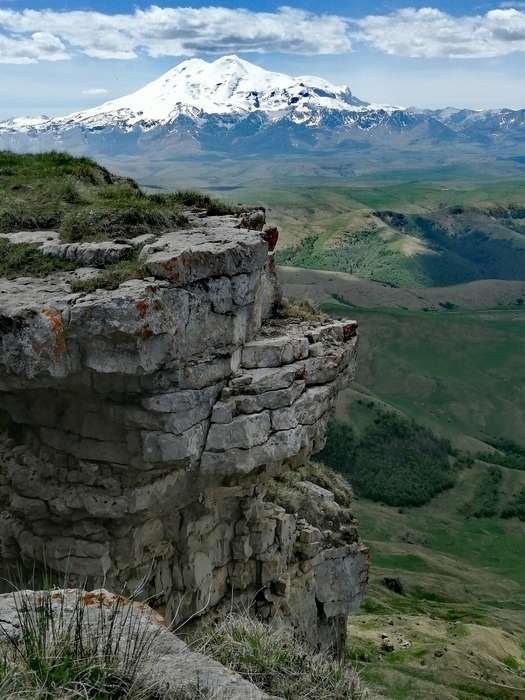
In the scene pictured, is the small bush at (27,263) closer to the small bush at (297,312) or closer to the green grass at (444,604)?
the small bush at (297,312)

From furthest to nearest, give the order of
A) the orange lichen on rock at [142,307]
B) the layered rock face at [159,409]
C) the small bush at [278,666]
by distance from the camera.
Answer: the layered rock face at [159,409] < the orange lichen on rock at [142,307] < the small bush at [278,666]

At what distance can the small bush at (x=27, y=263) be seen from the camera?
16.2m

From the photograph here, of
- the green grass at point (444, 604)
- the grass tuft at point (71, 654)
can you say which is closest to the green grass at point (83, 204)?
the grass tuft at point (71, 654)

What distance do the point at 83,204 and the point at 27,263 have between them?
10.8ft

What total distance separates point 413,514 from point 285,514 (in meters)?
65.7

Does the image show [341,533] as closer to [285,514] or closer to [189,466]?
[285,514]

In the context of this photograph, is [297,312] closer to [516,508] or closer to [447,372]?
[516,508]

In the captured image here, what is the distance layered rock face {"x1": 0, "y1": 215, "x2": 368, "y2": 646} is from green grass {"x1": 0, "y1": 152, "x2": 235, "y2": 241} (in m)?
1.15

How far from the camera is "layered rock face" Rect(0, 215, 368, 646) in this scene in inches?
569

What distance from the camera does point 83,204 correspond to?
63.0 ft

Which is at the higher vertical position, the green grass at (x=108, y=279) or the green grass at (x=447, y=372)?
the green grass at (x=108, y=279)

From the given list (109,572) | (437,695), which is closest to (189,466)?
(109,572)

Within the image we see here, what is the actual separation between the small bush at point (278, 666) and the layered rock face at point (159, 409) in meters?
4.78

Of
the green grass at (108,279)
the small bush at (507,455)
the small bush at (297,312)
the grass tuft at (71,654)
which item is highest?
the green grass at (108,279)
